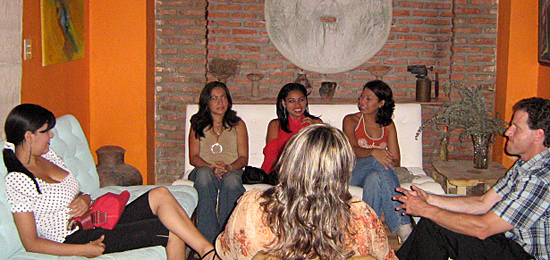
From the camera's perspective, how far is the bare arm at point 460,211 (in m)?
2.53

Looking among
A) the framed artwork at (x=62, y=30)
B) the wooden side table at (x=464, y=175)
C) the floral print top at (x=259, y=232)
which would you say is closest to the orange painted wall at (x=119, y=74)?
the framed artwork at (x=62, y=30)

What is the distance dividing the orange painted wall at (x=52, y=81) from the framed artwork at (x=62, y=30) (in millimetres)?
55

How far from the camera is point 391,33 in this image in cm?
514

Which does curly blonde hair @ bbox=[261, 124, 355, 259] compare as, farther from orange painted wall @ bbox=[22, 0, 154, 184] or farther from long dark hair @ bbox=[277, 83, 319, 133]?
orange painted wall @ bbox=[22, 0, 154, 184]

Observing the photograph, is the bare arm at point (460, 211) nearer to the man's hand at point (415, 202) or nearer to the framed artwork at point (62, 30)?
the man's hand at point (415, 202)

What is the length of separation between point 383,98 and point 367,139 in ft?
1.10

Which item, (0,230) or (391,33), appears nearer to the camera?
(0,230)

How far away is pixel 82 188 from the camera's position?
11.0ft

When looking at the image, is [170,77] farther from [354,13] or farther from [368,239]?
[368,239]

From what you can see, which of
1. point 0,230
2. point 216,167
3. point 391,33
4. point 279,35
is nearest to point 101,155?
point 216,167

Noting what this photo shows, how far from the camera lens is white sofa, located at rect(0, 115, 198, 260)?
2.55 metres

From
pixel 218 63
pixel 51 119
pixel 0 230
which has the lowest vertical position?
pixel 0 230

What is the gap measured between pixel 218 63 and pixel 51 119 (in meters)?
2.28

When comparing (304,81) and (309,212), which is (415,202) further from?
(304,81)
